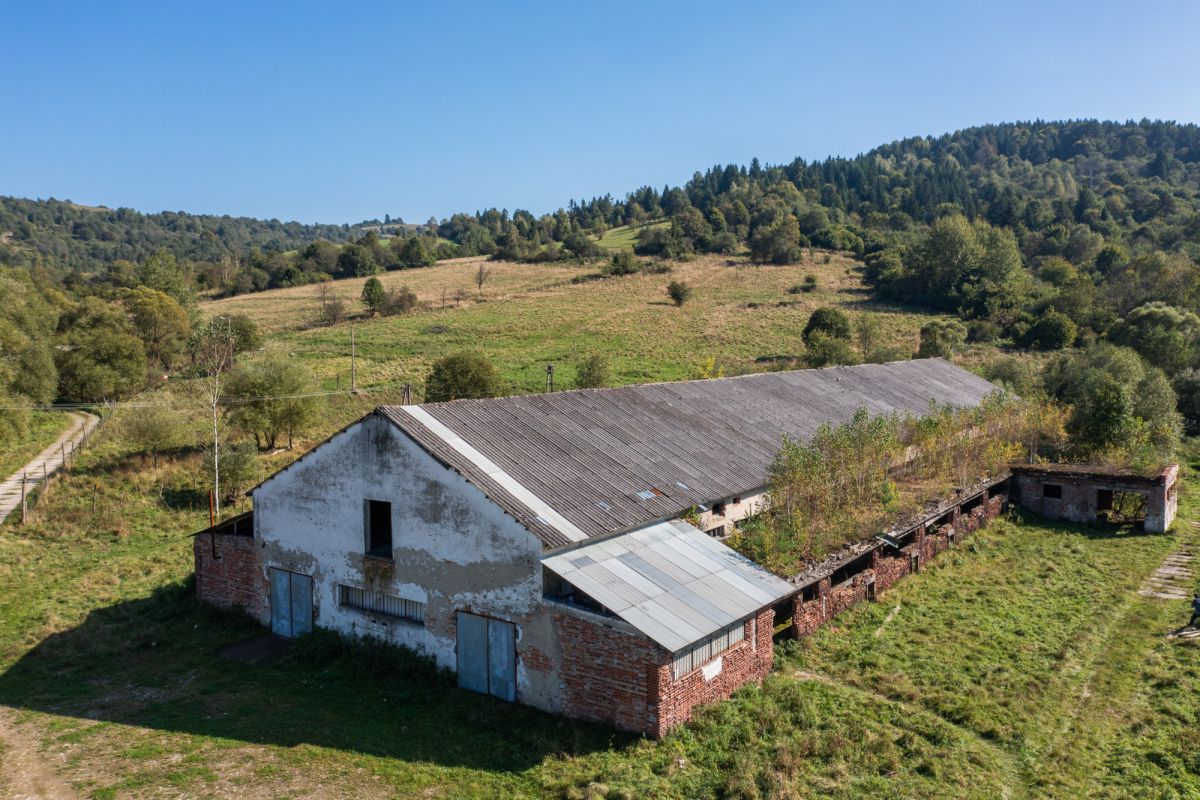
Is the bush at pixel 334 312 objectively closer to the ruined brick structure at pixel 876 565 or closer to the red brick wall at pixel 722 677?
the ruined brick structure at pixel 876 565

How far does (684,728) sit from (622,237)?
407 ft

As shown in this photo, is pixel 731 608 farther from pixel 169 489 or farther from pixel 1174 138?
pixel 1174 138

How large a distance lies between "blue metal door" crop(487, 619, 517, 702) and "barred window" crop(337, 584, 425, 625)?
6.20ft

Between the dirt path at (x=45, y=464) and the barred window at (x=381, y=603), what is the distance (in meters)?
18.9

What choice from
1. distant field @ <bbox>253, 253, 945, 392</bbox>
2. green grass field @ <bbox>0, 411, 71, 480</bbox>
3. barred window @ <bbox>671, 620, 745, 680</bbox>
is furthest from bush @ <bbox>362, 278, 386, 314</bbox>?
barred window @ <bbox>671, 620, 745, 680</bbox>

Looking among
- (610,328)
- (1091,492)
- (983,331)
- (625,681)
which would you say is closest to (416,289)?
(610,328)

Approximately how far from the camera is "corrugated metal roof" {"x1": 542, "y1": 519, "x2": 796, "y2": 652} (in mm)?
12742

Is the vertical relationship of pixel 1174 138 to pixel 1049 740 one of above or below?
above

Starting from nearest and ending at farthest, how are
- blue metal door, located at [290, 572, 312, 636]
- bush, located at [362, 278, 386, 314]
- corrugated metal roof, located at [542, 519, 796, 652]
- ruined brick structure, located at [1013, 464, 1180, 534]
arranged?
corrugated metal roof, located at [542, 519, 796, 652] < blue metal door, located at [290, 572, 312, 636] < ruined brick structure, located at [1013, 464, 1180, 534] < bush, located at [362, 278, 386, 314]

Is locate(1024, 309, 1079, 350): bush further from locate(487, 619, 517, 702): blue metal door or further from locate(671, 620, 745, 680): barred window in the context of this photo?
locate(487, 619, 517, 702): blue metal door

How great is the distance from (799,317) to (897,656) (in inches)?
2376

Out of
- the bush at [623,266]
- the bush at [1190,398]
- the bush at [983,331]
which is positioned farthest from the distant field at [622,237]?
the bush at [1190,398]

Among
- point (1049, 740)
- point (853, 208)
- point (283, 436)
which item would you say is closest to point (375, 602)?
point (1049, 740)

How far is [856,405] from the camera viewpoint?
1209 inches
